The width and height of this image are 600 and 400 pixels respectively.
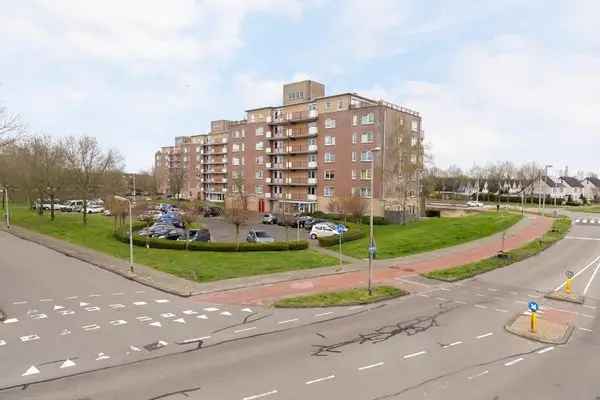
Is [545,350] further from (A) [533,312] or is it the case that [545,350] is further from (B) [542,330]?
(B) [542,330]

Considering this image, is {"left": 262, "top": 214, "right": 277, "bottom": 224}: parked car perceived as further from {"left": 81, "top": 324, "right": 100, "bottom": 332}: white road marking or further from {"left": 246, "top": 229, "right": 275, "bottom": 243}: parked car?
{"left": 81, "top": 324, "right": 100, "bottom": 332}: white road marking

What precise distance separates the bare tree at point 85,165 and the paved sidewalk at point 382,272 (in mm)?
39260

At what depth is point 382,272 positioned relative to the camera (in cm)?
2800

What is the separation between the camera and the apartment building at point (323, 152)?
185 feet

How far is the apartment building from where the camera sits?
56250 mm

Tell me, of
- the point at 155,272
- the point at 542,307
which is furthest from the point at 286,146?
the point at 542,307

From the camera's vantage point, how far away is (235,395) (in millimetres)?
10578

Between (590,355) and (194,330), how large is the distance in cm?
1437

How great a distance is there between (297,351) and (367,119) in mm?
48519

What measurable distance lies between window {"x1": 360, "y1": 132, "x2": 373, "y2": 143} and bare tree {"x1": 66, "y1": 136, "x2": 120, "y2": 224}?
125 feet

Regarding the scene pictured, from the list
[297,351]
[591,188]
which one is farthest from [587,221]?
[591,188]

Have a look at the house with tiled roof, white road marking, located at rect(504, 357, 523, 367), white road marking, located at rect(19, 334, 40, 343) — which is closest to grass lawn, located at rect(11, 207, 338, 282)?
white road marking, located at rect(19, 334, 40, 343)

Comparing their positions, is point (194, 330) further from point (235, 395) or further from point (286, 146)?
point (286, 146)

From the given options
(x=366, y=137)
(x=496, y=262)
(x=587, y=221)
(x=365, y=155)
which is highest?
(x=366, y=137)
